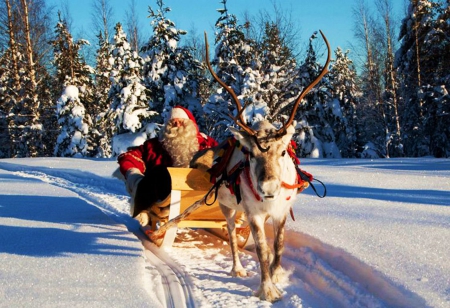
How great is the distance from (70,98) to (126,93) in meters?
8.19

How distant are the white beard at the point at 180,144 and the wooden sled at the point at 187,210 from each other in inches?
28.5

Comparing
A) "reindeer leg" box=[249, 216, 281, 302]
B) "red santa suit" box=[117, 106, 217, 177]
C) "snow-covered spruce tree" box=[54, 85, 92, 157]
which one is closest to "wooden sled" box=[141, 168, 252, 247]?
"red santa suit" box=[117, 106, 217, 177]

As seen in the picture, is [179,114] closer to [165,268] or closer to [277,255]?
[165,268]

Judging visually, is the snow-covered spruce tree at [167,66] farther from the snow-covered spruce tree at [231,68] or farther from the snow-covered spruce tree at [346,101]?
the snow-covered spruce tree at [346,101]

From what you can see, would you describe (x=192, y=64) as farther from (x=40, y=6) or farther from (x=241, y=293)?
(x=241, y=293)

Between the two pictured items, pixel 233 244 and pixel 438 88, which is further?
pixel 438 88

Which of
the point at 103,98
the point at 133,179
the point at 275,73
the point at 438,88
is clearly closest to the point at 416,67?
the point at 438,88

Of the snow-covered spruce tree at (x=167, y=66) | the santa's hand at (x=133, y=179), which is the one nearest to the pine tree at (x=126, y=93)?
the snow-covered spruce tree at (x=167, y=66)

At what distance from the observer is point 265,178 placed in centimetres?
345

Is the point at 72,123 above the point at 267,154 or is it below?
above

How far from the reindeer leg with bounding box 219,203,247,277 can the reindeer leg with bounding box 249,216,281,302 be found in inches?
20.0

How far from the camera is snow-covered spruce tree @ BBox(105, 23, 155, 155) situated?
22.3 m

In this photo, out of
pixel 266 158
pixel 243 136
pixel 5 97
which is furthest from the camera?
pixel 5 97

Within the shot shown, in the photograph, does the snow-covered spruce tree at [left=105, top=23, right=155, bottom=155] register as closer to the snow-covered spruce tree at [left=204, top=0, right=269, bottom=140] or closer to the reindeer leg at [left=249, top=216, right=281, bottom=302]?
the snow-covered spruce tree at [left=204, top=0, right=269, bottom=140]
